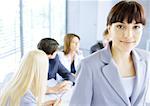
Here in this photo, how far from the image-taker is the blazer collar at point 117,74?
1075mm

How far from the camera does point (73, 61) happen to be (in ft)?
10.4

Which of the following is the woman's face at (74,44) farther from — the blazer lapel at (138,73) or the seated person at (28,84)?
the blazer lapel at (138,73)

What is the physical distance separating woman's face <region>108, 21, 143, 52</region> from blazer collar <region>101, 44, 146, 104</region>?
0.25ft

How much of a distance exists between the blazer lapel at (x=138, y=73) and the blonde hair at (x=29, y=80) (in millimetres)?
690

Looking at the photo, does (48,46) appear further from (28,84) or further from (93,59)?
(93,59)

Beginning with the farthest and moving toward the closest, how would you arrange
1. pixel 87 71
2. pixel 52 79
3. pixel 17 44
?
pixel 17 44, pixel 52 79, pixel 87 71

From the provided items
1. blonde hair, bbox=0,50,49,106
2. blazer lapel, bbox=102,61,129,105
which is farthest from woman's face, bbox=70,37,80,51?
blazer lapel, bbox=102,61,129,105

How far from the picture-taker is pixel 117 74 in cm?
110

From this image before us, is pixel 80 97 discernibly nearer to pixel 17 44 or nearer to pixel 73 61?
pixel 73 61

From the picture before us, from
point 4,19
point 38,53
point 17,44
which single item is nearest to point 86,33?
point 17,44

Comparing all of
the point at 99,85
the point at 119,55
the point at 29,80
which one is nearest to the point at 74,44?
the point at 29,80

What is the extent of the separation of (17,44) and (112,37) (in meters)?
2.51

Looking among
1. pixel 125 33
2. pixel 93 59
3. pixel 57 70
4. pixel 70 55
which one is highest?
pixel 125 33

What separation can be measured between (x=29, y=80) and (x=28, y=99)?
0.41ft
